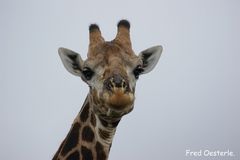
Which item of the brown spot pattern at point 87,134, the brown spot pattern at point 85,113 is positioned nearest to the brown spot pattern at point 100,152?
the brown spot pattern at point 87,134

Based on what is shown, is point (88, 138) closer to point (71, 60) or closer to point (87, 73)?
point (87, 73)

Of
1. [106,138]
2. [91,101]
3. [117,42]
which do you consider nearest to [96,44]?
[117,42]

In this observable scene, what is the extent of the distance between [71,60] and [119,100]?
7.14 feet

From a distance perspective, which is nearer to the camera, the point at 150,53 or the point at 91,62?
the point at 91,62

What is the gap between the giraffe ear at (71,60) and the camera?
10.0 metres

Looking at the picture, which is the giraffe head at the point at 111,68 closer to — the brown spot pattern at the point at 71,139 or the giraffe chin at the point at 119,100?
the giraffe chin at the point at 119,100

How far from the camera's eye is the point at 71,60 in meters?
10.1

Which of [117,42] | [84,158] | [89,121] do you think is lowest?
[84,158]

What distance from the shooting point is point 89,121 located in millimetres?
9828

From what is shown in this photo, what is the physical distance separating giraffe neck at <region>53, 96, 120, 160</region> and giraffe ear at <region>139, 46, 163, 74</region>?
1.41m

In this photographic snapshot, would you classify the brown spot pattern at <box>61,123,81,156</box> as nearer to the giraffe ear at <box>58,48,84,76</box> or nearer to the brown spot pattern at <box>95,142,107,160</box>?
the brown spot pattern at <box>95,142,107,160</box>

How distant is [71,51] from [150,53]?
5.41ft

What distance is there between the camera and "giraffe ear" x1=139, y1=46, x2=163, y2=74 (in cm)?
1033

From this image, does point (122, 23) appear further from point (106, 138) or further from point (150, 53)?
point (106, 138)
